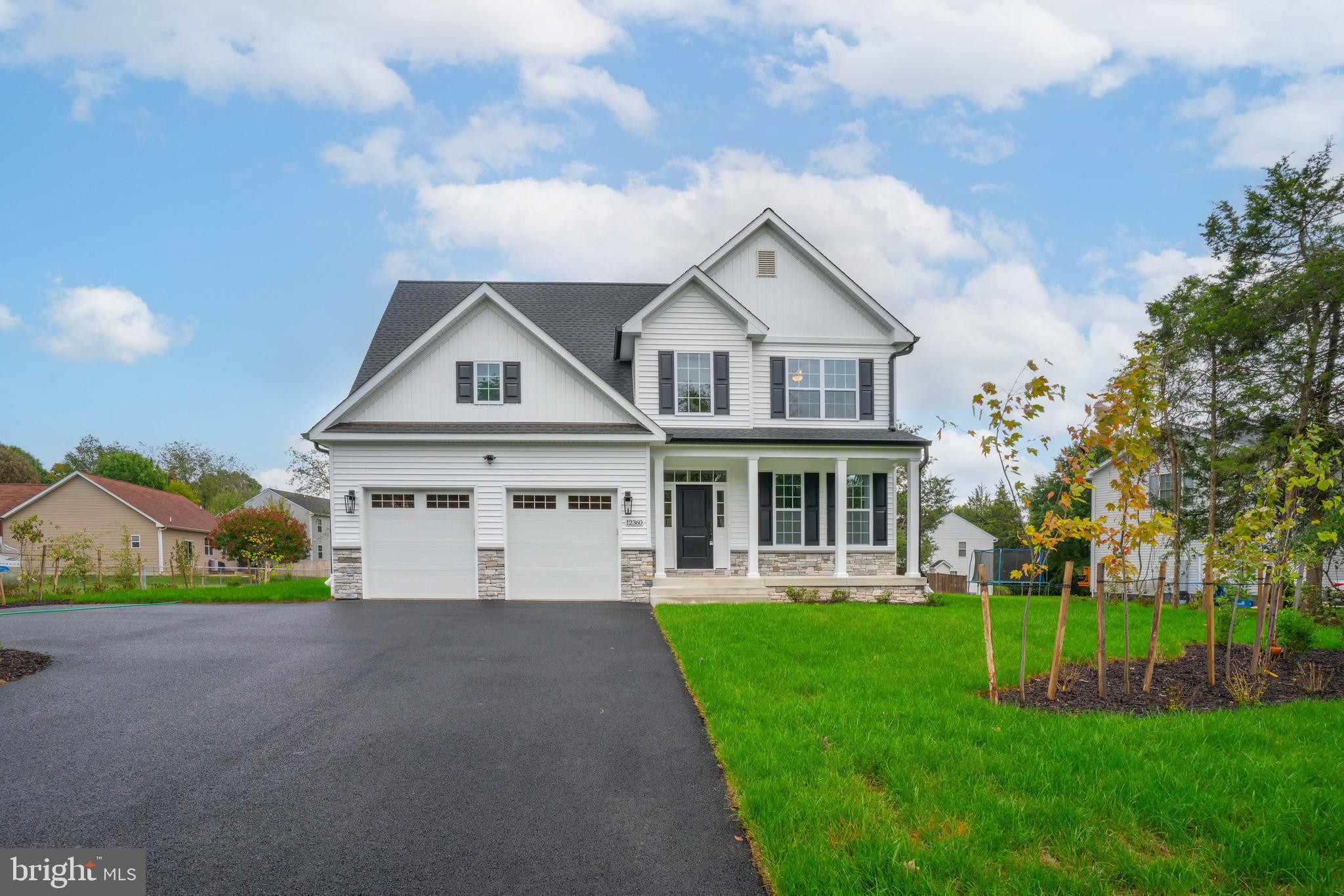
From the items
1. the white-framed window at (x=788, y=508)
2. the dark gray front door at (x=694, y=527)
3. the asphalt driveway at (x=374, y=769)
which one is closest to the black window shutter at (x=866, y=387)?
the white-framed window at (x=788, y=508)

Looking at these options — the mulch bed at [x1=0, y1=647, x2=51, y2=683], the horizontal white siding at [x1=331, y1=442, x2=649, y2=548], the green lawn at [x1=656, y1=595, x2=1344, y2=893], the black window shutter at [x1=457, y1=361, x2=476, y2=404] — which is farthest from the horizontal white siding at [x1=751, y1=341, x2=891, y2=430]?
the mulch bed at [x1=0, y1=647, x2=51, y2=683]

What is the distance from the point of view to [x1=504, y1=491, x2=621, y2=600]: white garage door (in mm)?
14430

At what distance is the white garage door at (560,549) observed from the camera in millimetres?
14430

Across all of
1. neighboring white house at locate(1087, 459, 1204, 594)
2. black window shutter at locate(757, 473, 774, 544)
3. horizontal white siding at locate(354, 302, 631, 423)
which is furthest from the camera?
neighboring white house at locate(1087, 459, 1204, 594)

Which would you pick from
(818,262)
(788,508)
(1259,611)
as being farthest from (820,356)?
(1259,611)

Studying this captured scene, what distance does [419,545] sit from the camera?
1438cm

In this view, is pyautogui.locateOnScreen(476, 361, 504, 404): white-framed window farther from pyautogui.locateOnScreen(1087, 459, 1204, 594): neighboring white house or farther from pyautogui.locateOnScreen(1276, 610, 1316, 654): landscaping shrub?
pyautogui.locateOnScreen(1087, 459, 1204, 594): neighboring white house

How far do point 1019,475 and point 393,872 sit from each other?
17.9 ft

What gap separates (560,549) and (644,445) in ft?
9.16

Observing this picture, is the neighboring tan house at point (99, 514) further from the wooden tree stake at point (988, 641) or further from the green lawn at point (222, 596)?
the wooden tree stake at point (988, 641)

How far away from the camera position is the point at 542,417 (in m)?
14.7

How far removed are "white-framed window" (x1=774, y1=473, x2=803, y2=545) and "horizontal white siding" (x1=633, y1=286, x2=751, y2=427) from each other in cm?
173

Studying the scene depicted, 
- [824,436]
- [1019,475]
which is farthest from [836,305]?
[1019,475]

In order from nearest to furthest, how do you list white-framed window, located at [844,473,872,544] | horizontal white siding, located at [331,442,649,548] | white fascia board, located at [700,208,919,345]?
horizontal white siding, located at [331,442,649,548] → white fascia board, located at [700,208,919,345] → white-framed window, located at [844,473,872,544]
